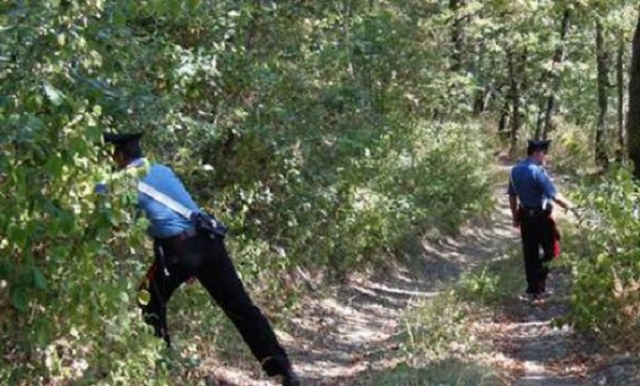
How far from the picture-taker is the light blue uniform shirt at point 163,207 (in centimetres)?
641

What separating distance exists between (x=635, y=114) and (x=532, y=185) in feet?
5.64

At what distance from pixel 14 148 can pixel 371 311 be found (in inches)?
323

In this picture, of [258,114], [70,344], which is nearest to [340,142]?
[258,114]

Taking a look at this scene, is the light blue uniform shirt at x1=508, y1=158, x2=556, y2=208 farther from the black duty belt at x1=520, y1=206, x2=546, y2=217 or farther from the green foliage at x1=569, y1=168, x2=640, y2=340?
the green foliage at x1=569, y1=168, x2=640, y2=340

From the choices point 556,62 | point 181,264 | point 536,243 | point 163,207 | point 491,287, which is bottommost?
point 491,287

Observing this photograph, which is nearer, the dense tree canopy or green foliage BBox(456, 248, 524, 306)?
the dense tree canopy

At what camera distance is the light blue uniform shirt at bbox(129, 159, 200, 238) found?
21.0 ft

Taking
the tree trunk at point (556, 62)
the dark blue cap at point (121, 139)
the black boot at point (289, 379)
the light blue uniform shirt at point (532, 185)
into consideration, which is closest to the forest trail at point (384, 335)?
the black boot at point (289, 379)

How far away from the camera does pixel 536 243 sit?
11516 millimetres

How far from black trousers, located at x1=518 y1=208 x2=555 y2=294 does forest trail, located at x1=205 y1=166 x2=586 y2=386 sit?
0.93ft

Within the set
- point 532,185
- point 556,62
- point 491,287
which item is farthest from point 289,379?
point 556,62

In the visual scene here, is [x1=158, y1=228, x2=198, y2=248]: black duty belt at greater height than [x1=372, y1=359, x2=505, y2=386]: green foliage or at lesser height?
greater

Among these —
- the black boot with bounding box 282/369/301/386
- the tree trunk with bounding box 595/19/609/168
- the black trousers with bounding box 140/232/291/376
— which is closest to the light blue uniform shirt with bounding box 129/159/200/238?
the black trousers with bounding box 140/232/291/376

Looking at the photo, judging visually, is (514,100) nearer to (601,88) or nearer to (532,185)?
(601,88)
